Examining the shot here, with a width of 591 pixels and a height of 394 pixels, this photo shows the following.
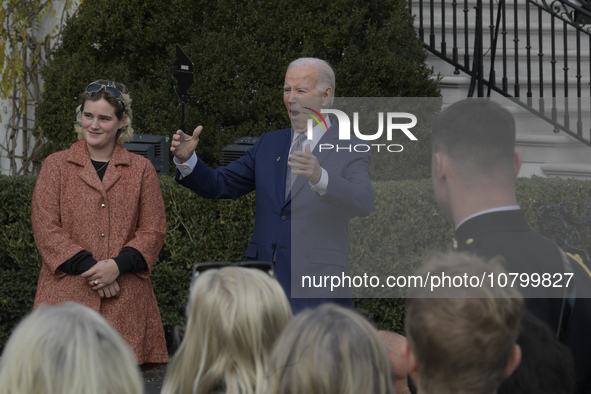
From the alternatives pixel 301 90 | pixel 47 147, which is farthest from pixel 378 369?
pixel 47 147

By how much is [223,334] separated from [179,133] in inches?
60.7

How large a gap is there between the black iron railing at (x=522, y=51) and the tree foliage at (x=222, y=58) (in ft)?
2.82

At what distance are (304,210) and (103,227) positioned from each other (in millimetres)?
965

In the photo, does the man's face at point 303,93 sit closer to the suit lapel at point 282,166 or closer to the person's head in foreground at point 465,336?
the suit lapel at point 282,166

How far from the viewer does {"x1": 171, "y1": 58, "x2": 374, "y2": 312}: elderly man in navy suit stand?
11.0ft

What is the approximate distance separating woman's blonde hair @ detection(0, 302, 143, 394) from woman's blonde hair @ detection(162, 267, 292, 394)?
333 millimetres

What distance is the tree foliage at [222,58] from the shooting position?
260 inches

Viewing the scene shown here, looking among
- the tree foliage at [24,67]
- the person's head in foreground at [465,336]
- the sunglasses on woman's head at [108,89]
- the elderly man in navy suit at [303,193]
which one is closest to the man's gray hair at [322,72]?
the elderly man in navy suit at [303,193]

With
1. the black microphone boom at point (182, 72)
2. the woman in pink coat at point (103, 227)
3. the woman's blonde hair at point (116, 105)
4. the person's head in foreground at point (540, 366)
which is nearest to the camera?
the person's head in foreground at point (540, 366)

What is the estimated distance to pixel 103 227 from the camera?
3.79 meters

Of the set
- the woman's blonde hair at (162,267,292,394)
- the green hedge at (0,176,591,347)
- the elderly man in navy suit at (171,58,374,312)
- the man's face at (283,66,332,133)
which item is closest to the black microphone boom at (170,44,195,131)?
the elderly man in navy suit at (171,58,374,312)

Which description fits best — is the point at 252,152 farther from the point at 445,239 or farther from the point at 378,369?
the point at 378,369

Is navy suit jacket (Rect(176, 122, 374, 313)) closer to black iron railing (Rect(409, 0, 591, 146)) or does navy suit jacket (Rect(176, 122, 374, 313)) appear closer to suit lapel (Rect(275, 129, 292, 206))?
suit lapel (Rect(275, 129, 292, 206))

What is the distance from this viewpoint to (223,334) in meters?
2.15
